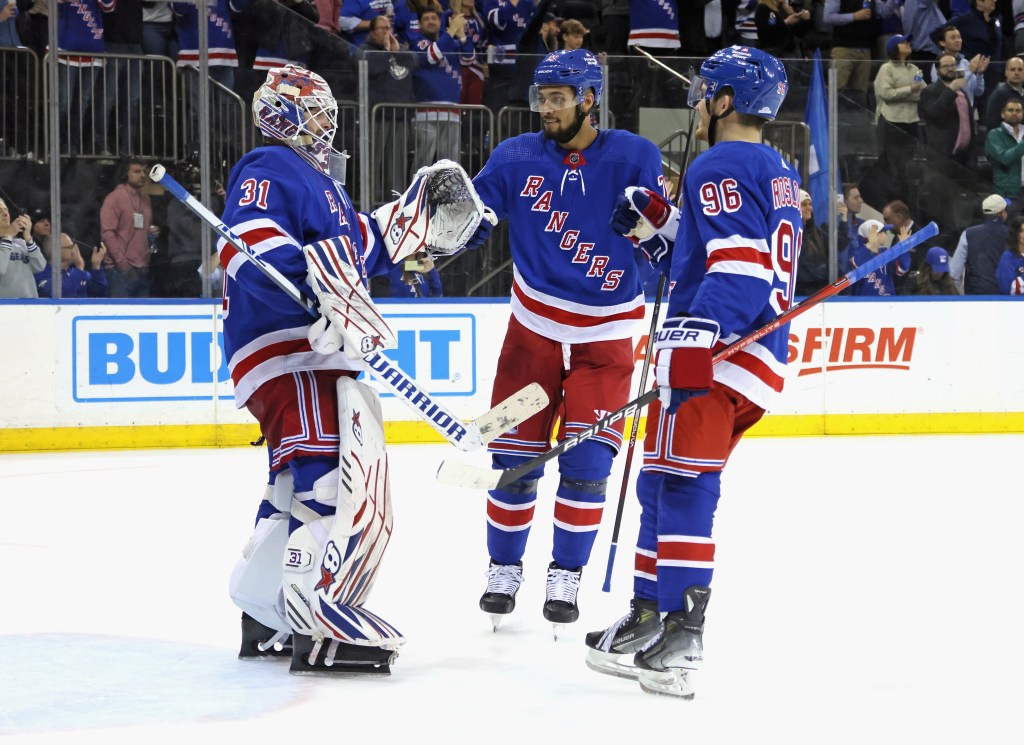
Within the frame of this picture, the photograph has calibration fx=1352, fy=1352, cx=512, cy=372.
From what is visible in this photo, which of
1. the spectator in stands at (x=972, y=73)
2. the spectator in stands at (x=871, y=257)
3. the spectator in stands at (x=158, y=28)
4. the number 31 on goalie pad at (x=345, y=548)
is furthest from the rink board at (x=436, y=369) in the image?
the number 31 on goalie pad at (x=345, y=548)

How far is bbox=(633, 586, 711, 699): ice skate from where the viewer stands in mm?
2652

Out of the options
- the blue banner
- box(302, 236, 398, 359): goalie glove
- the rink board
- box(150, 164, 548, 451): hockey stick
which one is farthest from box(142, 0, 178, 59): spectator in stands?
box(302, 236, 398, 359): goalie glove

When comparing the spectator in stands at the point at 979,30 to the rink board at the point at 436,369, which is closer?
the rink board at the point at 436,369

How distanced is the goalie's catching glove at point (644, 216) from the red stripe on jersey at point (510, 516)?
853mm

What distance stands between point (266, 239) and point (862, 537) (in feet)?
8.37

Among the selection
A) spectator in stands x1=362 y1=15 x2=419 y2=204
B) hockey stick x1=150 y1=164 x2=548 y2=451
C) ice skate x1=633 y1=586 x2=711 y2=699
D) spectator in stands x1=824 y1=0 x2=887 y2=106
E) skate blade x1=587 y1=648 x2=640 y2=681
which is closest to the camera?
ice skate x1=633 y1=586 x2=711 y2=699

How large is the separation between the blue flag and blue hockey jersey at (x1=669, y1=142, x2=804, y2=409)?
4.95 m

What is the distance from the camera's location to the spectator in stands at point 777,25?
8930mm

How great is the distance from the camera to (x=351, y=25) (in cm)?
793

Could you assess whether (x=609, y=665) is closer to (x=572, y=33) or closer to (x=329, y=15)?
(x=572, y=33)

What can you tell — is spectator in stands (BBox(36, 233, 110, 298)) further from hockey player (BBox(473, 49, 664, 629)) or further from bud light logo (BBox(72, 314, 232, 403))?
hockey player (BBox(473, 49, 664, 629))

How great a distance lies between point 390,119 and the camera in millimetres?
7246

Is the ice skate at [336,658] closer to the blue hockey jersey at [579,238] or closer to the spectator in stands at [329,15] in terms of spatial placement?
the blue hockey jersey at [579,238]

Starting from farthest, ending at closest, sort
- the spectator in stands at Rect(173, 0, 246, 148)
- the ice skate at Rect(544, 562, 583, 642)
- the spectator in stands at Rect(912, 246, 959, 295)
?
the spectator in stands at Rect(912, 246, 959, 295), the spectator in stands at Rect(173, 0, 246, 148), the ice skate at Rect(544, 562, 583, 642)
